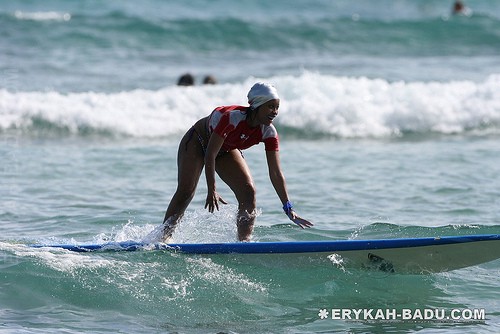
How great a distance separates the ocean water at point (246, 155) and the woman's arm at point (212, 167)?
0.52 m

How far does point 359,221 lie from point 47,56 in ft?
37.3

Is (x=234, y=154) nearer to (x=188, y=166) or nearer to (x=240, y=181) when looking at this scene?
(x=240, y=181)

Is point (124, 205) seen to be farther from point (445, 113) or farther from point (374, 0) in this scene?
point (374, 0)

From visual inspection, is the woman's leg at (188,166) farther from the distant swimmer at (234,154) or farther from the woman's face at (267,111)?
the woman's face at (267,111)

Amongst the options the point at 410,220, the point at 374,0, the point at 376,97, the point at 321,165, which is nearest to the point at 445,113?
the point at 376,97

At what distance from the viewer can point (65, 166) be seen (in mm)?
11930

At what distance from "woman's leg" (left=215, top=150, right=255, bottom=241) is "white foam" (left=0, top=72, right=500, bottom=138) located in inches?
279

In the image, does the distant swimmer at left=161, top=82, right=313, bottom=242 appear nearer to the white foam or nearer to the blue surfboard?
the blue surfboard

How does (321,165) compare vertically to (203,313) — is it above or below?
above

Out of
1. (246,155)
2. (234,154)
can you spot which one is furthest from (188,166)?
(246,155)

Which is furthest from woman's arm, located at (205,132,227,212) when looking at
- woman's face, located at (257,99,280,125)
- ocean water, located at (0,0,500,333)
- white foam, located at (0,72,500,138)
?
white foam, located at (0,72,500,138)

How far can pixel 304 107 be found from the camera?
1559 centimetres

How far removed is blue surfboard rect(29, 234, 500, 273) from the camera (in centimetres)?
709

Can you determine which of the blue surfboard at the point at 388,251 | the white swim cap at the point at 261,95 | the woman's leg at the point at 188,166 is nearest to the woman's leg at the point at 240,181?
the woman's leg at the point at 188,166
